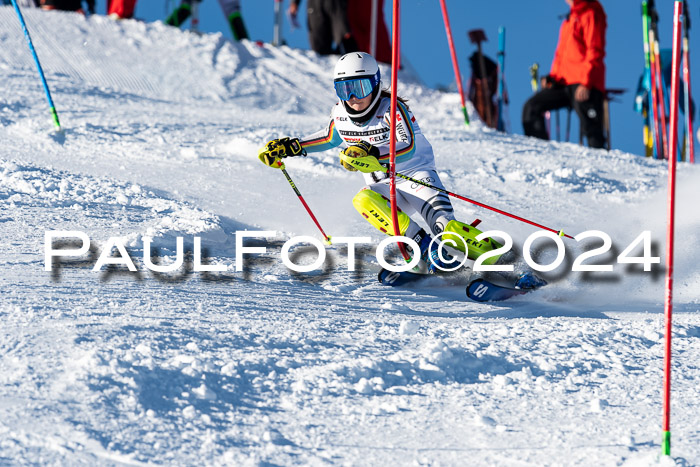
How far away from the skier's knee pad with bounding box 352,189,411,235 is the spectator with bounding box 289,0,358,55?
246 inches

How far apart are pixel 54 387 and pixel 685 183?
670 centimetres

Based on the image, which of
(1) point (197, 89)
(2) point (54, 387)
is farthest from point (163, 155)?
(2) point (54, 387)

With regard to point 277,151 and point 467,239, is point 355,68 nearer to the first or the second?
point 277,151

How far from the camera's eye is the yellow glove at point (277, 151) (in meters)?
4.60

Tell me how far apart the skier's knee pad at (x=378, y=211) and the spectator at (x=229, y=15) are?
8327 mm

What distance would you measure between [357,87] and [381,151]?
42 centimetres

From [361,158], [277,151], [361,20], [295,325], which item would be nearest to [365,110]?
[361,158]

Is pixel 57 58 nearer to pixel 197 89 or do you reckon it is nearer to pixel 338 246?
pixel 197 89

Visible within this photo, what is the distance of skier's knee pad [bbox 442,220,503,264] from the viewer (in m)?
Result: 4.50

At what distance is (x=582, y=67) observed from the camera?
28.1 feet

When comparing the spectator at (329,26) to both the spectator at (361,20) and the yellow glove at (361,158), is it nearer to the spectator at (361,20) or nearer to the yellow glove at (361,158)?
the spectator at (361,20)

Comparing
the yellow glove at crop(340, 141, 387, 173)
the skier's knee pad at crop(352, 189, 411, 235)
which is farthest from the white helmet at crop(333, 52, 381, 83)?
the skier's knee pad at crop(352, 189, 411, 235)

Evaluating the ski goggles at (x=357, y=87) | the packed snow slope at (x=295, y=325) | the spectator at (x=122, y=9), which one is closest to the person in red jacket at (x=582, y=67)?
the packed snow slope at (x=295, y=325)

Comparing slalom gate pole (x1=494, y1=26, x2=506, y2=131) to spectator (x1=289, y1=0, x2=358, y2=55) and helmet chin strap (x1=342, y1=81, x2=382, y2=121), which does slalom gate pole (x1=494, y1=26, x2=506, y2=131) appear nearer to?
spectator (x1=289, y1=0, x2=358, y2=55)
